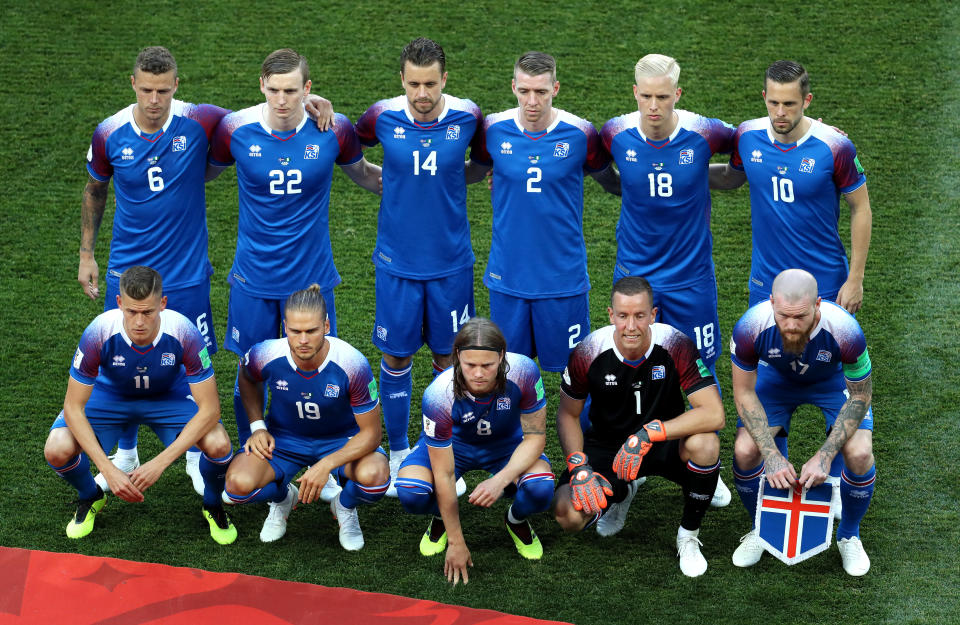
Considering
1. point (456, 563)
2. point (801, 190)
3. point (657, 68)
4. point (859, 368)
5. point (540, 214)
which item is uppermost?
point (657, 68)

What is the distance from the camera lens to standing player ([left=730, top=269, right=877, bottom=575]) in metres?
5.64

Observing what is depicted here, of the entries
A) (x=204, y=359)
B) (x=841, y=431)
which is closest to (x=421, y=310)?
(x=204, y=359)

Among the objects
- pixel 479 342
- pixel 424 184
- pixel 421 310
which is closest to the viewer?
pixel 479 342

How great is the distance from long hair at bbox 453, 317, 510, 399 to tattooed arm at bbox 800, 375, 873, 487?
143 cm

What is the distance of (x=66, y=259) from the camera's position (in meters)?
8.44

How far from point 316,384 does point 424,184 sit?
45.8 inches

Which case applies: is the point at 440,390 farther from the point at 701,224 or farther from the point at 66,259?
the point at 66,259

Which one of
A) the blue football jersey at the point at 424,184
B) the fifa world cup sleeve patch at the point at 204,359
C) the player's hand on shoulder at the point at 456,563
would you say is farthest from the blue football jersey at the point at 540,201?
the fifa world cup sleeve patch at the point at 204,359

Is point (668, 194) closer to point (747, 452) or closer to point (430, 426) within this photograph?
point (747, 452)

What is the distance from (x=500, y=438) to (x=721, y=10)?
5979mm

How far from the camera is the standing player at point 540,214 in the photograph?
6230 mm

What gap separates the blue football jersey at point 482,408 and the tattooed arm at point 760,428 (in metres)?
0.92

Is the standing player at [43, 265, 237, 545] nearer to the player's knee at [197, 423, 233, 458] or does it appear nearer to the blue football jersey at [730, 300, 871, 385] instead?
the player's knee at [197, 423, 233, 458]

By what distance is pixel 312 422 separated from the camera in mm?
6043
